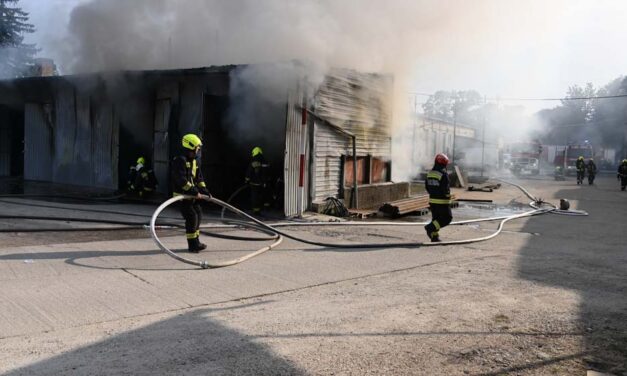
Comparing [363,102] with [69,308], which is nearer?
[69,308]

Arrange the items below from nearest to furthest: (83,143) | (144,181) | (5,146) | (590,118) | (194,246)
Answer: (194,246) → (144,181) → (83,143) → (5,146) → (590,118)

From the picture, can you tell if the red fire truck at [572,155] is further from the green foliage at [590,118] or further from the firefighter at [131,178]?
the firefighter at [131,178]

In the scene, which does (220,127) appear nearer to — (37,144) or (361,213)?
(361,213)

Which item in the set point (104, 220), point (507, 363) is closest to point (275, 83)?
point (104, 220)

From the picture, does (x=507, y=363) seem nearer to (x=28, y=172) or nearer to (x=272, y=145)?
(x=272, y=145)

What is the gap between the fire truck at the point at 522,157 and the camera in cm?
3544

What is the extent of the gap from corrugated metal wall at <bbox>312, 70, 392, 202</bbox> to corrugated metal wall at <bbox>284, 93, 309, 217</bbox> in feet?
1.43

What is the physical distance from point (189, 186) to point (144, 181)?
619 centimetres

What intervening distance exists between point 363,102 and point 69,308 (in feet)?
30.8

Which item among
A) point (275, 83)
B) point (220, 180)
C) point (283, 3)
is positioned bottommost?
point (220, 180)

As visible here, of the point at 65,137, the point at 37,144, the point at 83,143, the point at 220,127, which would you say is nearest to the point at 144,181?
the point at 220,127

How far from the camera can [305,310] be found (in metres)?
4.36

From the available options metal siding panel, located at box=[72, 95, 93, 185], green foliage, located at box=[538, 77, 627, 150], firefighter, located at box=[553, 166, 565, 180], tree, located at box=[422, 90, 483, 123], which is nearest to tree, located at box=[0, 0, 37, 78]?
metal siding panel, located at box=[72, 95, 93, 185]

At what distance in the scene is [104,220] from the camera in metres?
8.63
